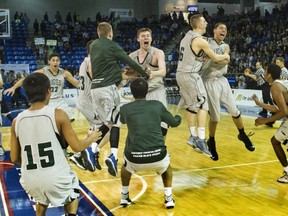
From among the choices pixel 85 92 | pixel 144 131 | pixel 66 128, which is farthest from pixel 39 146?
pixel 85 92

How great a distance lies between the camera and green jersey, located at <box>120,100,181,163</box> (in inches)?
175

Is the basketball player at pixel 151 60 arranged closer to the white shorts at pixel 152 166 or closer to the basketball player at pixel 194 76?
the basketball player at pixel 194 76

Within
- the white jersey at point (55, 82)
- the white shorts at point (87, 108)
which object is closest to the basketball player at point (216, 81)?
the white shorts at point (87, 108)

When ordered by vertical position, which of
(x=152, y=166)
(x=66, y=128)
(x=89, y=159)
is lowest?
(x=89, y=159)

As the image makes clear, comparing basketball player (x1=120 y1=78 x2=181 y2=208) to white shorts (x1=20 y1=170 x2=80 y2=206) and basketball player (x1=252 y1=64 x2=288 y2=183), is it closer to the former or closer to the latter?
white shorts (x1=20 y1=170 x2=80 y2=206)

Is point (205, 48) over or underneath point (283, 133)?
over

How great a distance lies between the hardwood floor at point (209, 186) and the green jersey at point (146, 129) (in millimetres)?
664

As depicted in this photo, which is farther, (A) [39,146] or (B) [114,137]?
(B) [114,137]

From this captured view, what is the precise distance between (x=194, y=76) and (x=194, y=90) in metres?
0.22

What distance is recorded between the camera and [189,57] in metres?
6.12

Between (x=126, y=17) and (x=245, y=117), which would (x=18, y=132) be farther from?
(x=126, y=17)

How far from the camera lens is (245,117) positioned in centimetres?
1348

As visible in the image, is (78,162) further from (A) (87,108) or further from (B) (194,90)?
(B) (194,90)

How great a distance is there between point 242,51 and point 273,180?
658 inches
